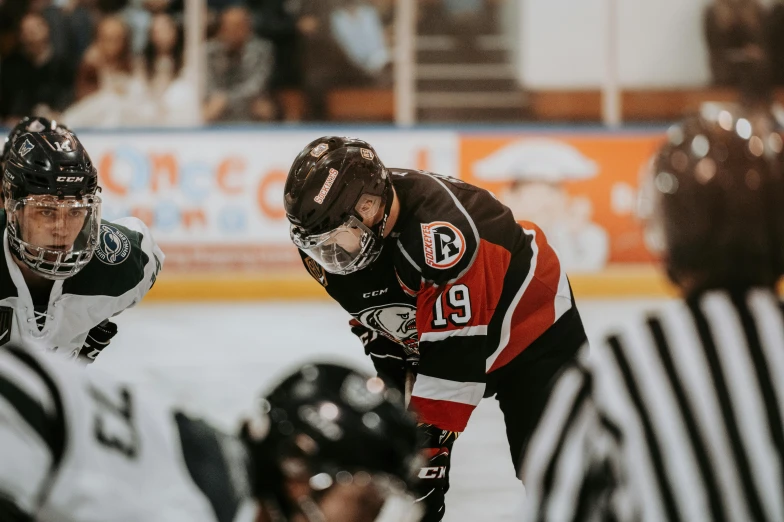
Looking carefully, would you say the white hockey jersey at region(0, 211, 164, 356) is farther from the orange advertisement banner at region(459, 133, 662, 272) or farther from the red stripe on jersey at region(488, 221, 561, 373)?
the orange advertisement banner at region(459, 133, 662, 272)

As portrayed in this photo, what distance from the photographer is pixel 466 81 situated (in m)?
9.22

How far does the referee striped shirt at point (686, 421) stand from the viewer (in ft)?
4.74

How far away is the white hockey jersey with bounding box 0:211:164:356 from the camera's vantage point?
3.06m

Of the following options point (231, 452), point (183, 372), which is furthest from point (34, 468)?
point (183, 372)

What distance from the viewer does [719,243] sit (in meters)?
1.48

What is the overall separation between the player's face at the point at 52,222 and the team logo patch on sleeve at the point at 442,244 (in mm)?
950

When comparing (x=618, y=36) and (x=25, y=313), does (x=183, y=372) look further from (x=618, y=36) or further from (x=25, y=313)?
(x=618, y=36)

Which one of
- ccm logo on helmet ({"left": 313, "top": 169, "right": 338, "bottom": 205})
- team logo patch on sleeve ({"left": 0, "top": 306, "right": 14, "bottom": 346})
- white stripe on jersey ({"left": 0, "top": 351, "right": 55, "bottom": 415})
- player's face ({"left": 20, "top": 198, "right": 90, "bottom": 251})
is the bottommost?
team logo patch on sleeve ({"left": 0, "top": 306, "right": 14, "bottom": 346})

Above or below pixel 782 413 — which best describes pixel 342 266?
below

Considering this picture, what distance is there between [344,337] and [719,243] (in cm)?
562

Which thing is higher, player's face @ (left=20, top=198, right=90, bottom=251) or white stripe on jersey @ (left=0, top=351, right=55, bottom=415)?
white stripe on jersey @ (left=0, top=351, right=55, bottom=415)

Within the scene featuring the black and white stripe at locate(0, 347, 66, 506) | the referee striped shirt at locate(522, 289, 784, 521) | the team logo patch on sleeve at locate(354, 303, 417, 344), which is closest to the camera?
the black and white stripe at locate(0, 347, 66, 506)

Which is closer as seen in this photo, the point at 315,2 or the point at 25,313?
the point at 25,313

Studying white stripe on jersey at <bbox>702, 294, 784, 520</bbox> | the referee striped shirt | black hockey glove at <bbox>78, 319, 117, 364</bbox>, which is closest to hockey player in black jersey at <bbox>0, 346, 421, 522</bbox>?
the referee striped shirt
